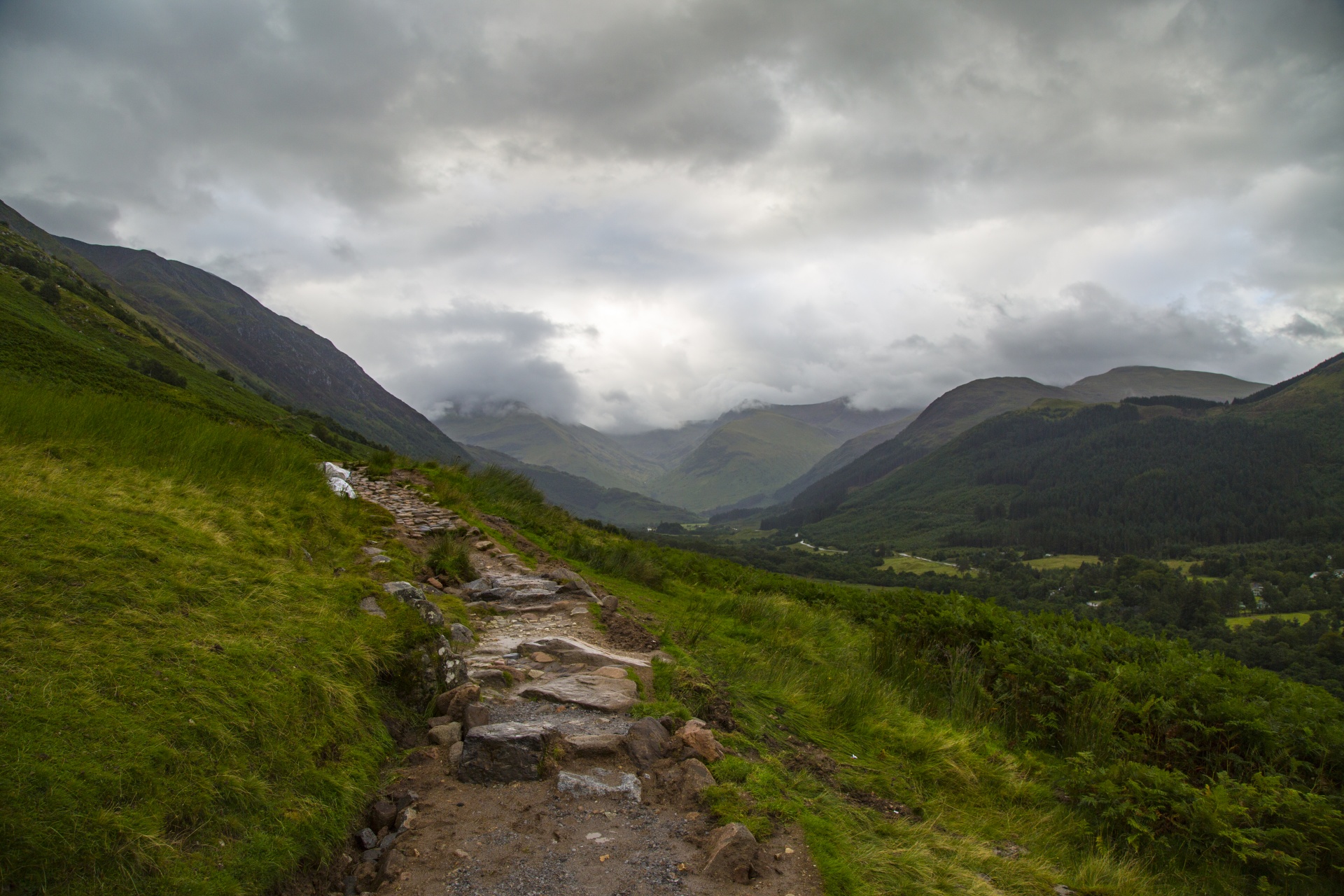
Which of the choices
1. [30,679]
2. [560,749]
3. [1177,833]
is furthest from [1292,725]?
[30,679]

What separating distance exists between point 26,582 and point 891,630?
12.0 metres

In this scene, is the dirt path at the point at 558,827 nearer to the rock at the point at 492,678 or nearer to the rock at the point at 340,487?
the rock at the point at 492,678

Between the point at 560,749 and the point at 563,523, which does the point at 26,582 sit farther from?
the point at 563,523

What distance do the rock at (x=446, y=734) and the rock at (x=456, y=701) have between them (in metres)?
0.24

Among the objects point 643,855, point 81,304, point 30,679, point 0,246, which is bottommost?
point 643,855

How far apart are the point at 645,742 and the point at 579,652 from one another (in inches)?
99.5

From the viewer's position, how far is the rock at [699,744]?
5523 millimetres

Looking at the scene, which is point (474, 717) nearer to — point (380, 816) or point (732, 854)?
point (380, 816)

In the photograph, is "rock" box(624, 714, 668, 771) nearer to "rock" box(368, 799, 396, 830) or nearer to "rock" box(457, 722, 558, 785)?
"rock" box(457, 722, 558, 785)

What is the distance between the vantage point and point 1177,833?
600 centimetres

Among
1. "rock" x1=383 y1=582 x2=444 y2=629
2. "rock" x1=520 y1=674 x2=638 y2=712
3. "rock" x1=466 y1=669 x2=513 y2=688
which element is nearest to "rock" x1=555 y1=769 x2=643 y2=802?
"rock" x1=520 y1=674 x2=638 y2=712

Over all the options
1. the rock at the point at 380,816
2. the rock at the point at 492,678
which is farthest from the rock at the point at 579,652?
the rock at the point at 380,816

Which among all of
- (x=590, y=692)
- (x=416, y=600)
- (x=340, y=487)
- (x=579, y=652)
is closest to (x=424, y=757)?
(x=590, y=692)

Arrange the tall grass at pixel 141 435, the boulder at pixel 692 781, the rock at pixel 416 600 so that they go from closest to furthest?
the boulder at pixel 692 781, the rock at pixel 416 600, the tall grass at pixel 141 435
